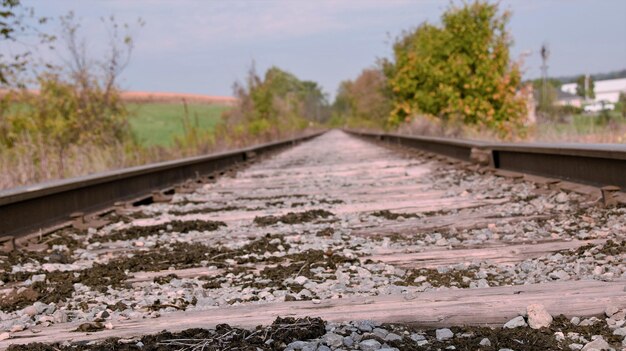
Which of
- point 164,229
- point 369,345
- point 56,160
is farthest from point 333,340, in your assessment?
point 56,160

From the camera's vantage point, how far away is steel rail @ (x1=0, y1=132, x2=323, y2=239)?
4.96 metres

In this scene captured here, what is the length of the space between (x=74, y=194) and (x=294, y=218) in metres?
2.03

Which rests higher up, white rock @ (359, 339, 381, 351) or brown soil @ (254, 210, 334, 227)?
white rock @ (359, 339, 381, 351)

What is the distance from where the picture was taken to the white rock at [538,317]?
88.3 inches

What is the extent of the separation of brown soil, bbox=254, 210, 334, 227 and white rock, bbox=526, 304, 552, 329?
10.7ft

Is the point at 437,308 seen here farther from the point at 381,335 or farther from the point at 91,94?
the point at 91,94

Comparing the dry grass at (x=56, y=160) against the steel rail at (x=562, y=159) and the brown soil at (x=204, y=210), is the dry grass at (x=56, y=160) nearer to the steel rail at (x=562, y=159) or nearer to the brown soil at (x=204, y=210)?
the brown soil at (x=204, y=210)

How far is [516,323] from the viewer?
89.1 inches

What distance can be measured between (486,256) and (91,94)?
11814 millimetres

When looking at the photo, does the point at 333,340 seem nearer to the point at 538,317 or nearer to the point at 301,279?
the point at 538,317

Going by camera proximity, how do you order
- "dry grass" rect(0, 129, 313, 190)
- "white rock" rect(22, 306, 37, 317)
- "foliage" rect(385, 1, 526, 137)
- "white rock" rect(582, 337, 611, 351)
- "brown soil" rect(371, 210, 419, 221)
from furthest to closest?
"foliage" rect(385, 1, 526, 137)
"dry grass" rect(0, 129, 313, 190)
"brown soil" rect(371, 210, 419, 221)
"white rock" rect(22, 306, 37, 317)
"white rock" rect(582, 337, 611, 351)

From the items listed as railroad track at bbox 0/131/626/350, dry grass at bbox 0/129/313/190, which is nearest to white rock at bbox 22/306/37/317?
railroad track at bbox 0/131/626/350

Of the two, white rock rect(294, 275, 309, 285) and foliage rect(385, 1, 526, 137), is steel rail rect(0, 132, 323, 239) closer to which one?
white rock rect(294, 275, 309, 285)

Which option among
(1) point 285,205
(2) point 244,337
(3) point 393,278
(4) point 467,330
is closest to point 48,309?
(2) point 244,337
